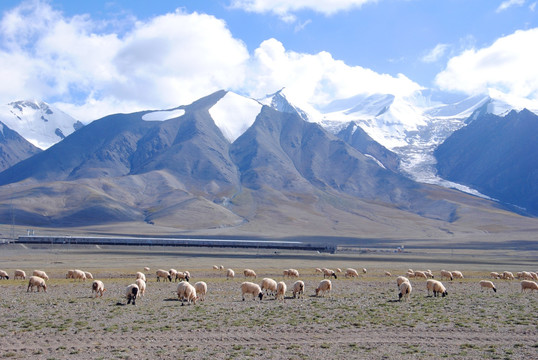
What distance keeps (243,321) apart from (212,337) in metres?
3.56

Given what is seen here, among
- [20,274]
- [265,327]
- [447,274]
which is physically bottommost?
[20,274]

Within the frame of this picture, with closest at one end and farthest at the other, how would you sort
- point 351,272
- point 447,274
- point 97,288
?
point 97,288 < point 351,272 < point 447,274

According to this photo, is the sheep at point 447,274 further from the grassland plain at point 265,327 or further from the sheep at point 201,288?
the sheep at point 201,288

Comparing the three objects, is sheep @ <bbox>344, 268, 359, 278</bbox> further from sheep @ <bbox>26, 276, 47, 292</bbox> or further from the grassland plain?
sheep @ <bbox>26, 276, 47, 292</bbox>

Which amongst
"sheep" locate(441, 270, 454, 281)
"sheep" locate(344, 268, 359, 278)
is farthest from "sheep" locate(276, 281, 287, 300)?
"sheep" locate(441, 270, 454, 281)

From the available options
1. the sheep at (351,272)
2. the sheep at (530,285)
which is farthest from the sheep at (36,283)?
the sheep at (530,285)

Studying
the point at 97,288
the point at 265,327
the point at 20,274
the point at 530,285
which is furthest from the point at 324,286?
the point at 20,274

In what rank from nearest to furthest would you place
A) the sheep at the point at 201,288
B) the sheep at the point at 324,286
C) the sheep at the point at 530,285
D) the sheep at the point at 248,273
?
the sheep at the point at 201,288 < the sheep at the point at 324,286 < the sheep at the point at 530,285 < the sheep at the point at 248,273

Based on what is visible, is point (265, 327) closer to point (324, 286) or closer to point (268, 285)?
point (268, 285)

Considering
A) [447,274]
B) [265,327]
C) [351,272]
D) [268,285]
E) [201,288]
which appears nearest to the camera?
[265,327]

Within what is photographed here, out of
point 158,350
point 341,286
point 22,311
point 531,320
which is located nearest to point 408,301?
point 531,320

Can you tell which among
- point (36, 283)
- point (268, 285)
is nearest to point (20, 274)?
point (36, 283)

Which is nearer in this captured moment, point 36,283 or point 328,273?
point 36,283

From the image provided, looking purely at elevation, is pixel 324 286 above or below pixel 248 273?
above
